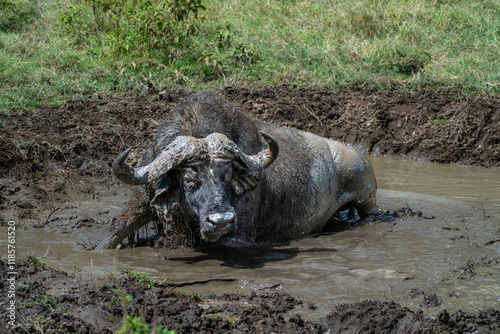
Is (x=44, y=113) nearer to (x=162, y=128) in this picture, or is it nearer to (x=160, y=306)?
(x=162, y=128)

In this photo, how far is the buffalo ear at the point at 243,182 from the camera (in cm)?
559

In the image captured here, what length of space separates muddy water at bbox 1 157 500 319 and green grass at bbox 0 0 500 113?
12.2 ft

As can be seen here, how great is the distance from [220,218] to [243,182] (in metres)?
0.84

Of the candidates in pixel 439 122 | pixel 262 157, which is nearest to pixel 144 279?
pixel 262 157

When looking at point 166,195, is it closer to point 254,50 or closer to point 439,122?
point 439,122

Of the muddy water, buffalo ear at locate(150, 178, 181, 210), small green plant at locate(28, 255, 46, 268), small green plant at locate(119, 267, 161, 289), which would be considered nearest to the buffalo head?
buffalo ear at locate(150, 178, 181, 210)

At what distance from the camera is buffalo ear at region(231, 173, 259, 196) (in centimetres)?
559

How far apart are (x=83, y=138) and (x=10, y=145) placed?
1.12 metres

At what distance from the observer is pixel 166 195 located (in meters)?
5.55

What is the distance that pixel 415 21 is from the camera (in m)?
14.0

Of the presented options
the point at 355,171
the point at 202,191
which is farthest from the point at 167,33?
the point at 202,191

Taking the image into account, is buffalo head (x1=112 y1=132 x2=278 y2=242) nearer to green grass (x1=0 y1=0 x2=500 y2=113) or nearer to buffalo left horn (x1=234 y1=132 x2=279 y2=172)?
buffalo left horn (x1=234 y1=132 x2=279 y2=172)

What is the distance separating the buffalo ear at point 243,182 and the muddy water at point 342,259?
0.67 metres

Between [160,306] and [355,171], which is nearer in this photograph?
[160,306]
